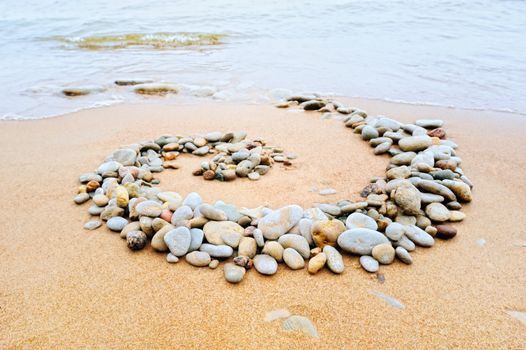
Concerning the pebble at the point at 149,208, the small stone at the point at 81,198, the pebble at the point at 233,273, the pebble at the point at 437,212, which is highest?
the pebble at the point at 437,212

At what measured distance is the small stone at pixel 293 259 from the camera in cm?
190

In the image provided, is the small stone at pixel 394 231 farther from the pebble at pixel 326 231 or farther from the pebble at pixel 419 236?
the pebble at pixel 326 231

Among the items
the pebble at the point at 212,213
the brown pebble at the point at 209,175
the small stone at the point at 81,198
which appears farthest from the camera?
the brown pebble at the point at 209,175

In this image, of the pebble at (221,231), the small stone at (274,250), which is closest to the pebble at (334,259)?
the small stone at (274,250)

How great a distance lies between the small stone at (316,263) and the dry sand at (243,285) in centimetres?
3

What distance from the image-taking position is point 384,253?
1935mm

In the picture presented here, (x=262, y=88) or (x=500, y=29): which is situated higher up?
(x=500, y=29)

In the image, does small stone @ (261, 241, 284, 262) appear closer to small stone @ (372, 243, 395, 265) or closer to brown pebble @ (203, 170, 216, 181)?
small stone @ (372, 243, 395, 265)

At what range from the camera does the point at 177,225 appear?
214 centimetres

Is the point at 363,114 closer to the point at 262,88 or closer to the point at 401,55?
the point at 262,88

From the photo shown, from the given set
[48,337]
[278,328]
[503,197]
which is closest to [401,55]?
[503,197]

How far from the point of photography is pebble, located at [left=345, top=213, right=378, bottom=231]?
2.09 meters

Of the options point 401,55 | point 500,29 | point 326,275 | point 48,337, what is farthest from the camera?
point 500,29

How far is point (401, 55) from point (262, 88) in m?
2.77
